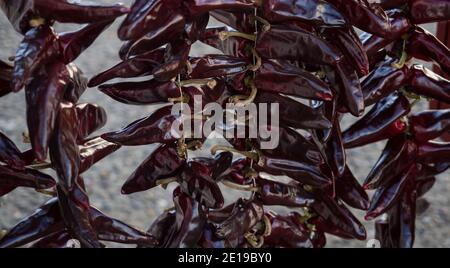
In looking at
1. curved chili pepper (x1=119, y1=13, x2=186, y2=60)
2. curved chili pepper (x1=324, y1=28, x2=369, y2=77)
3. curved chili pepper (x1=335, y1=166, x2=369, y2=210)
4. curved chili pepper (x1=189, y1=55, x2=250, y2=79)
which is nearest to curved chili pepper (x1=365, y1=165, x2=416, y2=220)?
curved chili pepper (x1=335, y1=166, x2=369, y2=210)

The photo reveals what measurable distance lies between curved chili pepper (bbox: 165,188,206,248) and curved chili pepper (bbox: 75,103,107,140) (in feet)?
0.54

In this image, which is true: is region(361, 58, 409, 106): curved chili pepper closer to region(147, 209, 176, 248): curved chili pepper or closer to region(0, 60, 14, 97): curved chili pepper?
region(147, 209, 176, 248): curved chili pepper

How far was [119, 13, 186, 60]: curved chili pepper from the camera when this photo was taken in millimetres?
811

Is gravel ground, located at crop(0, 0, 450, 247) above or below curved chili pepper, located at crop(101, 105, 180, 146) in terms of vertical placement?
below

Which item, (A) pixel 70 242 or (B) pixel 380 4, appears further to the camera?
(A) pixel 70 242

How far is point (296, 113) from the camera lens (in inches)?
38.5

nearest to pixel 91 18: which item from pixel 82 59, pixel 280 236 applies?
pixel 280 236

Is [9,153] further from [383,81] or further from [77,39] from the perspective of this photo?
[383,81]

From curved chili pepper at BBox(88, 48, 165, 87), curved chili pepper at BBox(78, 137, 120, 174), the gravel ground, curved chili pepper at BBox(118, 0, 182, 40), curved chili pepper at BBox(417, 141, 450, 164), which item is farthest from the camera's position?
the gravel ground

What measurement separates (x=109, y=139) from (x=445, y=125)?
20.4 inches

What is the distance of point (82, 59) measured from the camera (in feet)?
7.79

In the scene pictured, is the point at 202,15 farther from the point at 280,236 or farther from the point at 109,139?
the point at 280,236

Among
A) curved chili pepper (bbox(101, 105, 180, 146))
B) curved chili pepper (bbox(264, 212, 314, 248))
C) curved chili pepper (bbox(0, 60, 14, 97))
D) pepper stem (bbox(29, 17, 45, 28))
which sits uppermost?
pepper stem (bbox(29, 17, 45, 28))

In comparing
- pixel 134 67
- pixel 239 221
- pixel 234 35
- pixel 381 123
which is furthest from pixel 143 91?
pixel 381 123
